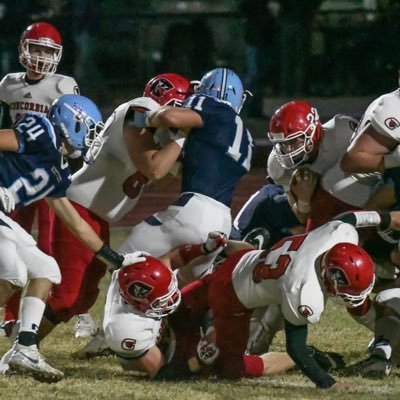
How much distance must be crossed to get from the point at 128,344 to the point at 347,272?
998mm

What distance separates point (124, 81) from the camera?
16.7m

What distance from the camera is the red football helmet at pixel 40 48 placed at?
8.52 m

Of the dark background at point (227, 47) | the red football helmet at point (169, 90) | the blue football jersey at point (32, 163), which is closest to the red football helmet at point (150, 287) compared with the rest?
the blue football jersey at point (32, 163)

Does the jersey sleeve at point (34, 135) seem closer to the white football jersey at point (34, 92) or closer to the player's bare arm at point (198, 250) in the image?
the player's bare arm at point (198, 250)

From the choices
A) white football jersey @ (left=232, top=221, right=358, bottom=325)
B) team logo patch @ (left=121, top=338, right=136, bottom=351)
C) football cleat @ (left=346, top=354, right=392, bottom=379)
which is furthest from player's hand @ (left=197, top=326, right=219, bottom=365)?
football cleat @ (left=346, top=354, right=392, bottom=379)

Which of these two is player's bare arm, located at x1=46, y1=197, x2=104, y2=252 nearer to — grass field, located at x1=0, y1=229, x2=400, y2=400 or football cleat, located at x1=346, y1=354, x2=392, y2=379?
grass field, located at x1=0, y1=229, x2=400, y2=400

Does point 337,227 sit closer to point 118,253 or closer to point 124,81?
point 118,253

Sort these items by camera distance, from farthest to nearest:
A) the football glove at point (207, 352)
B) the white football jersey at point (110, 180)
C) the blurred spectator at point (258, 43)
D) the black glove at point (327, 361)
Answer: the blurred spectator at point (258, 43), the white football jersey at point (110, 180), the black glove at point (327, 361), the football glove at point (207, 352)

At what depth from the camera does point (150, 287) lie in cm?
588

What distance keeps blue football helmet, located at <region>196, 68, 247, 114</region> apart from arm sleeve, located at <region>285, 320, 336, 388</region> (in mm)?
1398

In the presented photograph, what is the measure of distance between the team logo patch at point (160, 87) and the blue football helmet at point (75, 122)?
20.5 inches

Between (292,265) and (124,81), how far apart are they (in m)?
11.0

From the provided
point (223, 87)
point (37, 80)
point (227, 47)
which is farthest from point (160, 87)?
point (227, 47)

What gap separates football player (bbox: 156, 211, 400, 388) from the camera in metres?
5.73
